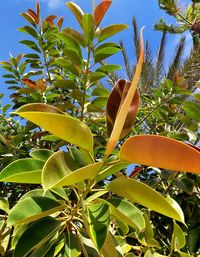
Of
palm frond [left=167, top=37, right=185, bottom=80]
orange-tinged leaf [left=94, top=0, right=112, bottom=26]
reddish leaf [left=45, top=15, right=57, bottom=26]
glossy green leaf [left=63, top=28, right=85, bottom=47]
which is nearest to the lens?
orange-tinged leaf [left=94, top=0, right=112, bottom=26]

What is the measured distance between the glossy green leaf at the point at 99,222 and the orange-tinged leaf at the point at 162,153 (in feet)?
0.61

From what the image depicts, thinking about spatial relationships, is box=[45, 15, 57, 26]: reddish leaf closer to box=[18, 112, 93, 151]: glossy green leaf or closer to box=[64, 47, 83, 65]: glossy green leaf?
box=[64, 47, 83, 65]: glossy green leaf

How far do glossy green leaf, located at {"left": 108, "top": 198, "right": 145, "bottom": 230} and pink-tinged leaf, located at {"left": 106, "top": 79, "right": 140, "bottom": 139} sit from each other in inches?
7.6

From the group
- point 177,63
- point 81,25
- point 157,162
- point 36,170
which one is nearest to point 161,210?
point 157,162

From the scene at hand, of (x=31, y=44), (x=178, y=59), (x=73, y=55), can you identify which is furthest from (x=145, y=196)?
(x=178, y=59)

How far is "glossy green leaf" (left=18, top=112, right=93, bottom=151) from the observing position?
0.91 meters

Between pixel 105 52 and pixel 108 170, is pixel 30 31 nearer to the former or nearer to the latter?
pixel 105 52

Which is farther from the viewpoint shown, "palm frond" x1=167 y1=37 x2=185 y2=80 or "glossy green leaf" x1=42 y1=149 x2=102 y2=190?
"palm frond" x1=167 y1=37 x2=185 y2=80

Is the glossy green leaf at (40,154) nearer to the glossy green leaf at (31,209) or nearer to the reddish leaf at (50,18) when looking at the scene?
the glossy green leaf at (31,209)

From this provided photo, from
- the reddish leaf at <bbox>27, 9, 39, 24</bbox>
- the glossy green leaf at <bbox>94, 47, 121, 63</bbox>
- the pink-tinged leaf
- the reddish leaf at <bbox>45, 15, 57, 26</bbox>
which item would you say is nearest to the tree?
the pink-tinged leaf

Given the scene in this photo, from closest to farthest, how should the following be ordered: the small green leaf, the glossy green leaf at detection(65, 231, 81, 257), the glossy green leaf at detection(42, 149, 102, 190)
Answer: the glossy green leaf at detection(42, 149, 102, 190) → the glossy green leaf at detection(65, 231, 81, 257) → the small green leaf

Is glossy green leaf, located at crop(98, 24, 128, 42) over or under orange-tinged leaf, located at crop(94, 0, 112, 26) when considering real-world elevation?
under

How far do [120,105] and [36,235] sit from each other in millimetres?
411

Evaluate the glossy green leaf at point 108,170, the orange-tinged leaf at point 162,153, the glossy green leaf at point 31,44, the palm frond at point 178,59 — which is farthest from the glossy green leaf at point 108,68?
the palm frond at point 178,59
